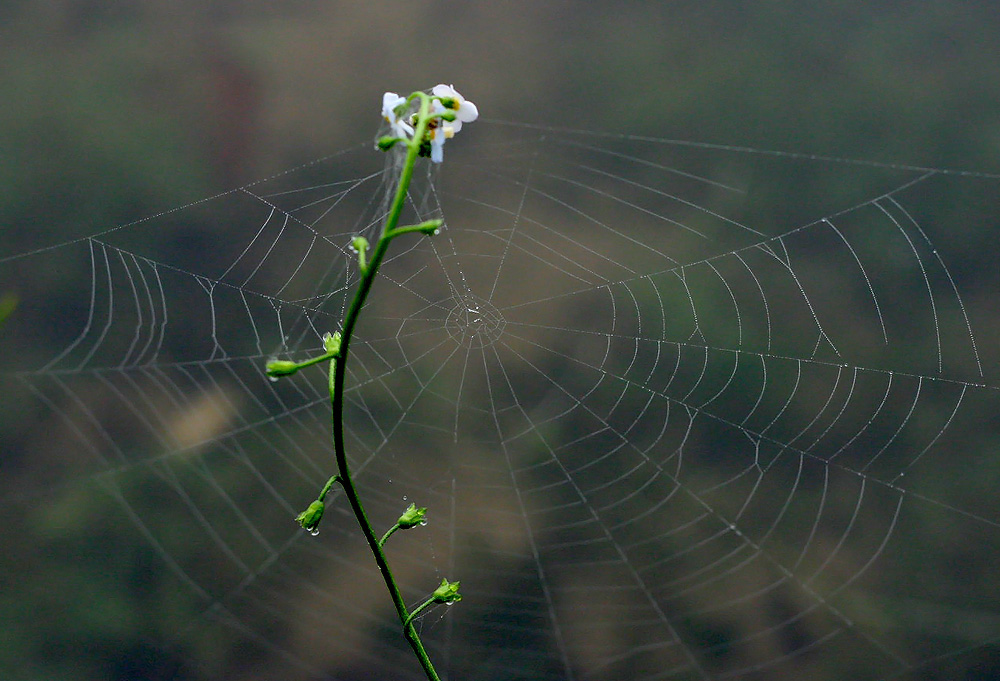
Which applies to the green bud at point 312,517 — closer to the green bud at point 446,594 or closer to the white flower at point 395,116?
the green bud at point 446,594

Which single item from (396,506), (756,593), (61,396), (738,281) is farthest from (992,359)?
(61,396)

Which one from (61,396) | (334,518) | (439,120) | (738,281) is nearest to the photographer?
(439,120)

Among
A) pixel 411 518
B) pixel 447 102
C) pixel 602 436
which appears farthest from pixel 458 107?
pixel 602 436

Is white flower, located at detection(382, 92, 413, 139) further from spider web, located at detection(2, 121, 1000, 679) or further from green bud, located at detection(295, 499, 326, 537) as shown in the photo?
spider web, located at detection(2, 121, 1000, 679)

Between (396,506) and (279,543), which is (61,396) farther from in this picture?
(396,506)

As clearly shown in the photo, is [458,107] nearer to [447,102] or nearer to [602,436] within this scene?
[447,102]

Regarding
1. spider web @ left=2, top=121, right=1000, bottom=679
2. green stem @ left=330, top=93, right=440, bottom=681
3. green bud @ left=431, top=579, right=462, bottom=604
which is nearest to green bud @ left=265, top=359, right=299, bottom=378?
green stem @ left=330, top=93, right=440, bottom=681
